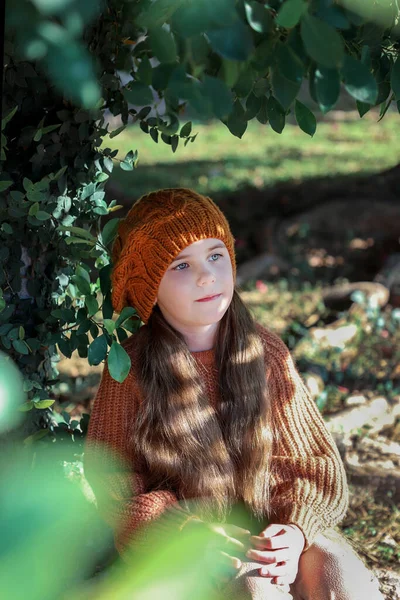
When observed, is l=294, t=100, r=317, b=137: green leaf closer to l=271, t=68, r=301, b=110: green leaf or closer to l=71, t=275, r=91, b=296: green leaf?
l=271, t=68, r=301, b=110: green leaf

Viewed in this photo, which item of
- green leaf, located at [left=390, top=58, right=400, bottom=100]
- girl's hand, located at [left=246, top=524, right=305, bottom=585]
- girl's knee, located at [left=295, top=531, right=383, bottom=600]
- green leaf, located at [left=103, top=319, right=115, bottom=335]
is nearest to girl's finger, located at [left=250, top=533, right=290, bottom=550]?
girl's hand, located at [left=246, top=524, right=305, bottom=585]

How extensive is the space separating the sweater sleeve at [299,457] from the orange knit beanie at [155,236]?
404 millimetres

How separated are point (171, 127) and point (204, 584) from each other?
3.64 feet

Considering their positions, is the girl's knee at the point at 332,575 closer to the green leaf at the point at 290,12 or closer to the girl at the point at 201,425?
the girl at the point at 201,425

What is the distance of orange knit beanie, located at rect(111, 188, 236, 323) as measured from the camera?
2.04m

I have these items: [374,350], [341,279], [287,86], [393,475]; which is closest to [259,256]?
[341,279]

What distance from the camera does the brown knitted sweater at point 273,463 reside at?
79.7 inches

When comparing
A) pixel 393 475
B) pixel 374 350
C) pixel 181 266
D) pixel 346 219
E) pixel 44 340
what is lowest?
pixel 346 219

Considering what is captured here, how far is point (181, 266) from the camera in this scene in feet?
6.79

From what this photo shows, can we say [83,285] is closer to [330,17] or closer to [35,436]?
[35,436]

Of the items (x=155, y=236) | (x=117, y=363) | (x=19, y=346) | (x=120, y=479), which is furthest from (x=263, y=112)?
(x=120, y=479)

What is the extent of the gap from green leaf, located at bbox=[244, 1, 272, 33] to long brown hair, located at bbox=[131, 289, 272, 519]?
1.01 m

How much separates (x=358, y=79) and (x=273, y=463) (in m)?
1.22

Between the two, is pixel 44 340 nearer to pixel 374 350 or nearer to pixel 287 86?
pixel 287 86
